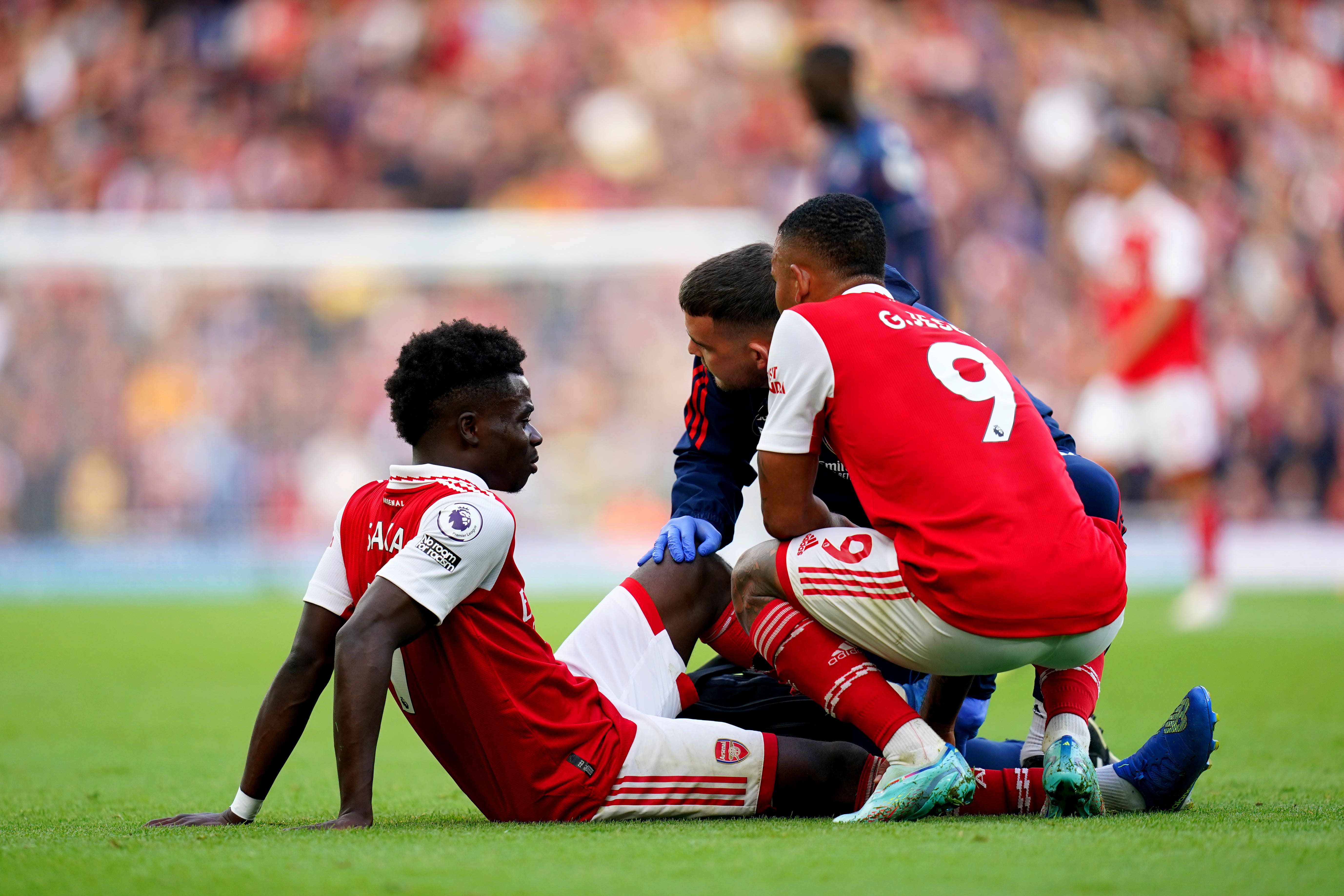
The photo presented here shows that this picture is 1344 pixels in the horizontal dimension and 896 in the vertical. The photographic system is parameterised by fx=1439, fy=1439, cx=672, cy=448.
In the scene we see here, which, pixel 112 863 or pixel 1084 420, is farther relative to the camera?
pixel 1084 420

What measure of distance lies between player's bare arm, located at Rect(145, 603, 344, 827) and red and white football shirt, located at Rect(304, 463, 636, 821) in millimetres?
56

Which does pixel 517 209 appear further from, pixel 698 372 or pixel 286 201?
pixel 698 372

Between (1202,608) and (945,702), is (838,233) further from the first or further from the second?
(1202,608)

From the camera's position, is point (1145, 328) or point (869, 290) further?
point (1145, 328)

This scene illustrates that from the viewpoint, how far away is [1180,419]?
30.1ft

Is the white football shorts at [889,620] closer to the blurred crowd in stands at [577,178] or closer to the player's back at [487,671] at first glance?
the player's back at [487,671]

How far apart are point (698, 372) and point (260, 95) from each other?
13802 mm

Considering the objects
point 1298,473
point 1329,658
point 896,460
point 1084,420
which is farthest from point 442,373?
point 1298,473

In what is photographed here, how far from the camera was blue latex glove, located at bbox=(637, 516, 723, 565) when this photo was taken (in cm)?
330

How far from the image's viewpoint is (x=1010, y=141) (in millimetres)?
16016

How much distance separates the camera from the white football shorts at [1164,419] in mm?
9109

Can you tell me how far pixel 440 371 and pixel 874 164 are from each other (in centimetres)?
308

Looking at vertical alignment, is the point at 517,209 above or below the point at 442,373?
above

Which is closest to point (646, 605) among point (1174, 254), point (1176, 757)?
point (1176, 757)
